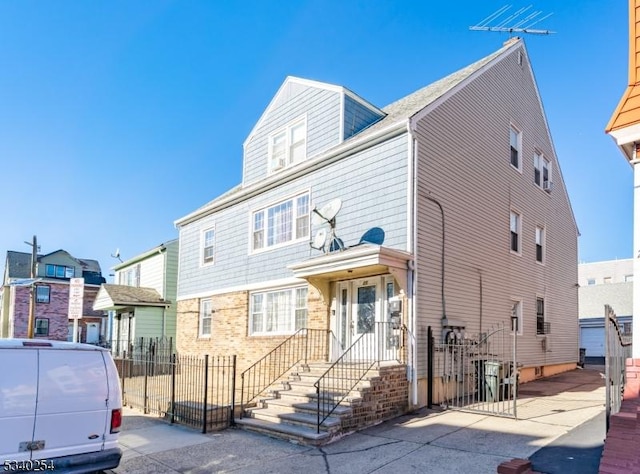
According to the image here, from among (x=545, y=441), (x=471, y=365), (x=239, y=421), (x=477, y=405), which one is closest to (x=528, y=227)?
(x=471, y=365)

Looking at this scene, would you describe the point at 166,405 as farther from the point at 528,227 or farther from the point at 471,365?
the point at 528,227

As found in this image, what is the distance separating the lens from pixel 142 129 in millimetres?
18984

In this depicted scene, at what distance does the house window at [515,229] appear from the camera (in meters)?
15.7

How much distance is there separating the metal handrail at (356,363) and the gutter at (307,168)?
4.47 m

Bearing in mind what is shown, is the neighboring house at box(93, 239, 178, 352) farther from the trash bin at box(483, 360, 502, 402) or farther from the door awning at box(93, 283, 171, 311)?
the trash bin at box(483, 360, 502, 402)

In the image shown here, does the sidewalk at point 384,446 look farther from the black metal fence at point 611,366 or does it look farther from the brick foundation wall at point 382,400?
the black metal fence at point 611,366

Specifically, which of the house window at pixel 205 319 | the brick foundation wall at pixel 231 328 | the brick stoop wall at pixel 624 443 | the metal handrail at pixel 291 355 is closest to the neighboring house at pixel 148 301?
the brick foundation wall at pixel 231 328

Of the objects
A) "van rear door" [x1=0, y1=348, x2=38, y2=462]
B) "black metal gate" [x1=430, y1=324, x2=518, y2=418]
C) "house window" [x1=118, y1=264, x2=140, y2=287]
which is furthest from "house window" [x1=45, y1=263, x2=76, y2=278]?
"van rear door" [x1=0, y1=348, x2=38, y2=462]

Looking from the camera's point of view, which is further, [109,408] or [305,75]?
[305,75]

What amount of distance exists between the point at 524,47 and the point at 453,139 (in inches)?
265

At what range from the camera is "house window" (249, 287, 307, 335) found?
45.7ft

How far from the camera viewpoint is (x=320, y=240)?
1254 centimetres

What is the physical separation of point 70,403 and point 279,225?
9.83 m

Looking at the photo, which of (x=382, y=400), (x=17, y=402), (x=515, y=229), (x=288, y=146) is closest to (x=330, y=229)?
(x=288, y=146)
